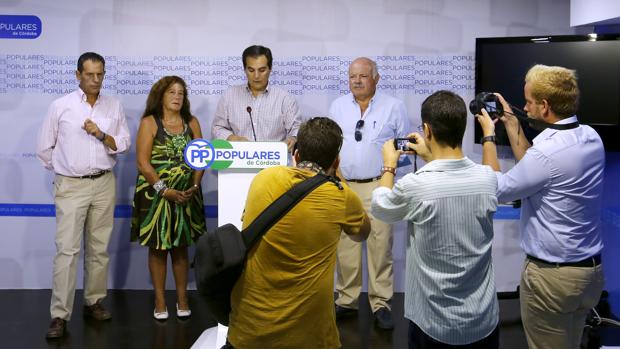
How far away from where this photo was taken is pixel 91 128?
4.75 metres

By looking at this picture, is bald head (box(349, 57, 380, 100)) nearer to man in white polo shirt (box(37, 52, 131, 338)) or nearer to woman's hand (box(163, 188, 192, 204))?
woman's hand (box(163, 188, 192, 204))

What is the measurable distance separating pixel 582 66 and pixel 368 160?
1.61 m

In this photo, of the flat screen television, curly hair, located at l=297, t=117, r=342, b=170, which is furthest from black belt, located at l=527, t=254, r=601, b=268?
the flat screen television

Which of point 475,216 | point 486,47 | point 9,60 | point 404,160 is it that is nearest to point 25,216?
point 9,60

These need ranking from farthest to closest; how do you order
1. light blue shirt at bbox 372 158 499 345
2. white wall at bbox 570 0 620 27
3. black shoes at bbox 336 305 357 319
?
black shoes at bbox 336 305 357 319 → white wall at bbox 570 0 620 27 → light blue shirt at bbox 372 158 499 345

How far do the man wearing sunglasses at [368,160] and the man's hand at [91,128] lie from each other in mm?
1680

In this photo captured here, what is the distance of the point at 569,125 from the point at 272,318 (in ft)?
4.64

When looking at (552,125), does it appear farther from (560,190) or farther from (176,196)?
(176,196)

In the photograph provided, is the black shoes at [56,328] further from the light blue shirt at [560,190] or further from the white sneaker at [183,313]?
the light blue shirt at [560,190]

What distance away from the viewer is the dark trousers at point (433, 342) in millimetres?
2406

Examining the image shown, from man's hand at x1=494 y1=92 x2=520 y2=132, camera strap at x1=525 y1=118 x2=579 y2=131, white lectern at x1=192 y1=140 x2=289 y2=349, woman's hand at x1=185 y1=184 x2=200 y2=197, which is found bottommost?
woman's hand at x1=185 y1=184 x2=200 y2=197

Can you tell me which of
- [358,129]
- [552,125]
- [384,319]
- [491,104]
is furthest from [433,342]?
[358,129]

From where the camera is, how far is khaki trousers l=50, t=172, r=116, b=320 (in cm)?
477

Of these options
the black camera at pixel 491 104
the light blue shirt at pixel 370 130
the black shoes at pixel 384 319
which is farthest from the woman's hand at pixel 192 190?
the black camera at pixel 491 104
